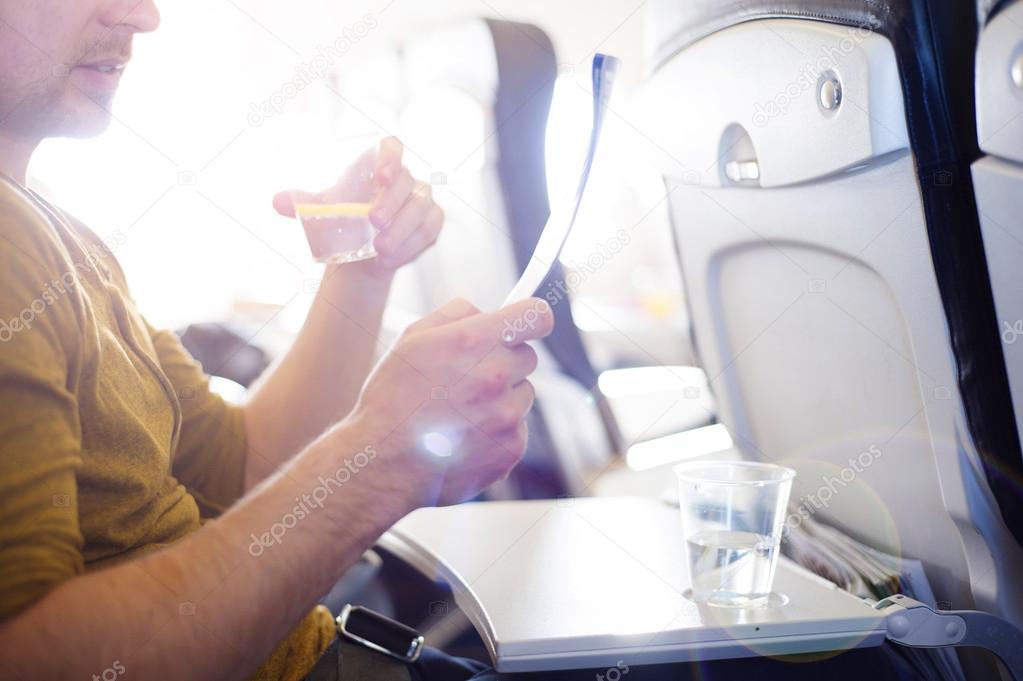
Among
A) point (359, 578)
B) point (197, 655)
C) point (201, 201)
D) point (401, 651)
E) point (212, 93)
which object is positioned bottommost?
point (359, 578)

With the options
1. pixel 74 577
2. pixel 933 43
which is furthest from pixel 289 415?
pixel 933 43

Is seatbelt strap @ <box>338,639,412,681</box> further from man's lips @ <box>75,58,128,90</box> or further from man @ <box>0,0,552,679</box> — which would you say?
man's lips @ <box>75,58,128,90</box>

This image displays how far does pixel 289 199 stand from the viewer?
4.00 feet

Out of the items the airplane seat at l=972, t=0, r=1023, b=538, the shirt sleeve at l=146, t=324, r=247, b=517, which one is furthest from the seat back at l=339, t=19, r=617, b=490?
the airplane seat at l=972, t=0, r=1023, b=538

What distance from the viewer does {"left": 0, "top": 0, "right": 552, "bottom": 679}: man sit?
2.14ft

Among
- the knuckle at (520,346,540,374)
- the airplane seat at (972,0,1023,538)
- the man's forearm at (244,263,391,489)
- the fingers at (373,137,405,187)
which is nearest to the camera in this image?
the airplane seat at (972,0,1023,538)

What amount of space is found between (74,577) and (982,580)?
75 centimetres

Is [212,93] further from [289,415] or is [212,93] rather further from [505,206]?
[289,415]

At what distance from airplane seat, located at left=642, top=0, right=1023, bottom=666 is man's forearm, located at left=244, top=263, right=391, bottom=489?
47 centimetres

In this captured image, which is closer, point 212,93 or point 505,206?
point 505,206

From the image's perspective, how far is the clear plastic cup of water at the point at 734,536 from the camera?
0.77m

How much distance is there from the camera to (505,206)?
1716 millimetres

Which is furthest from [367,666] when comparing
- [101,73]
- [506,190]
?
[506,190]

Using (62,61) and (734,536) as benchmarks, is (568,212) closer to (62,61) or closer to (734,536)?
(734,536)
